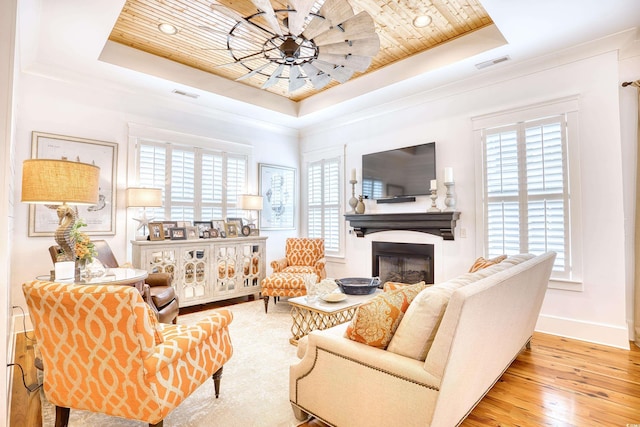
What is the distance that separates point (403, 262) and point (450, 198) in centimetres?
118

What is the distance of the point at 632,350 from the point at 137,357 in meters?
4.04

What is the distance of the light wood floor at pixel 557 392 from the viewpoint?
202 cm

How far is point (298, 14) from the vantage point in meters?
2.26

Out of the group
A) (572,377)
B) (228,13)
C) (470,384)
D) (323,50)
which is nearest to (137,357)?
(470,384)

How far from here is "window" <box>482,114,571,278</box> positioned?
3.46m

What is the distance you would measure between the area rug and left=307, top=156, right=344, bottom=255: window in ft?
8.11

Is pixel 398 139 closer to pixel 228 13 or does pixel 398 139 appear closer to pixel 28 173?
pixel 228 13

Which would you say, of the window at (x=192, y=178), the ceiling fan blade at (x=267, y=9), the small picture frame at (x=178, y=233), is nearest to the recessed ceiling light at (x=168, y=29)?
the window at (x=192, y=178)

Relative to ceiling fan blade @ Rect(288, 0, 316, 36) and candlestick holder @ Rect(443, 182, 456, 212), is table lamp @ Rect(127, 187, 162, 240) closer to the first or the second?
ceiling fan blade @ Rect(288, 0, 316, 36)

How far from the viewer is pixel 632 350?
301 centimetres

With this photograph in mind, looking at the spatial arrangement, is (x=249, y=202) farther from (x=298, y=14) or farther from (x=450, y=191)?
(x=298, y=14)

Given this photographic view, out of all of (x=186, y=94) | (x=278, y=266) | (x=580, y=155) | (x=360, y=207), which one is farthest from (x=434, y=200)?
(x=186, y=94)

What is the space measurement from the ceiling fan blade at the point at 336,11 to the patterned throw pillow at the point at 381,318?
6.28 ft

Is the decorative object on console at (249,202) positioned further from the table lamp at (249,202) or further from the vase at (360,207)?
the vase at (360,207)
